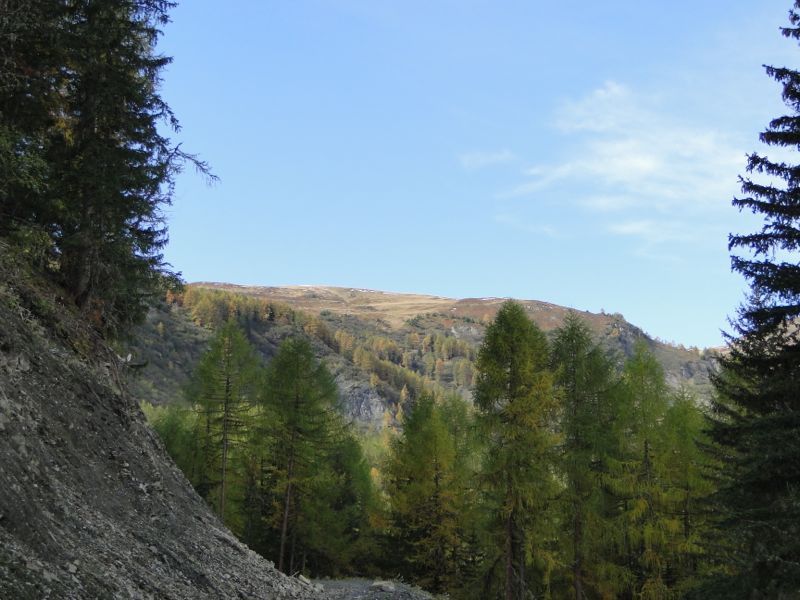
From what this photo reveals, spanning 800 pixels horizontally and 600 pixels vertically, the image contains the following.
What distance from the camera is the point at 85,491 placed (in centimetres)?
1010

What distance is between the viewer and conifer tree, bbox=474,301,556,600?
1833cm

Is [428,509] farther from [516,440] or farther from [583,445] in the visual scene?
[516,440]

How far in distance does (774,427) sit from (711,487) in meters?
13.4

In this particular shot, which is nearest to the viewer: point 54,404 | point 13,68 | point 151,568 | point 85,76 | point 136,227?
point 151,568

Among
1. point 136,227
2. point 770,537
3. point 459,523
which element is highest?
point 136,227

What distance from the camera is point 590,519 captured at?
2056 cm

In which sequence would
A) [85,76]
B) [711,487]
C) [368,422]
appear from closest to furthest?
[85,76]
[711,487]
[368,422]

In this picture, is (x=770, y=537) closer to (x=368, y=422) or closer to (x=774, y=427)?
(x=774, y=427)

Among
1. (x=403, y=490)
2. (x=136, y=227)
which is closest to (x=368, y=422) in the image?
(x=403, y=490)

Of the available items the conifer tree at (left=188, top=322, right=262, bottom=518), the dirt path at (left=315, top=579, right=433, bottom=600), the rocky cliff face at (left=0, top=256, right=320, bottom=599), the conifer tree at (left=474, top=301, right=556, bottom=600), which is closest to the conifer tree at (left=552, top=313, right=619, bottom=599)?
the conifer tree at (left=474, top=301, right=556, bottom=600)

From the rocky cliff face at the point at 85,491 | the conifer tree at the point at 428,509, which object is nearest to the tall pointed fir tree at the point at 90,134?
the rocky cliff face at the point at 85,491

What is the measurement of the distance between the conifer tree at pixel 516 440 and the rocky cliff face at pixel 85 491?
613 centimetres

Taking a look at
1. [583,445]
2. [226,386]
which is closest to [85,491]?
[583,445]

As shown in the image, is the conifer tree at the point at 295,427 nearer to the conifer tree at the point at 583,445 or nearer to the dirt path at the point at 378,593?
the dirt path at the point at 378,593
